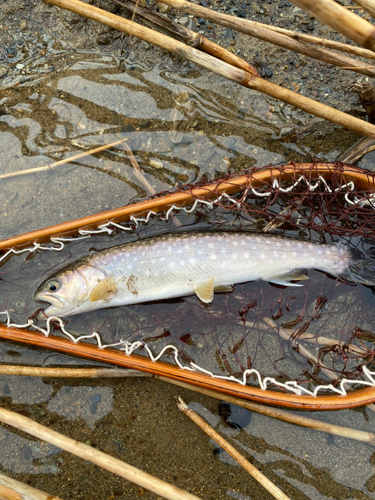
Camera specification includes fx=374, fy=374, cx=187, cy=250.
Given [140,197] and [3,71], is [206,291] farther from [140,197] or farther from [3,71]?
[3,71]

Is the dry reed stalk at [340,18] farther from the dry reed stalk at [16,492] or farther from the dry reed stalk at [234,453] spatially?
the dry reed stalk at [16,492]

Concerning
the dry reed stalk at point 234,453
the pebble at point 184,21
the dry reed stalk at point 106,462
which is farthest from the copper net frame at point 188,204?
the pebble at point 184,21

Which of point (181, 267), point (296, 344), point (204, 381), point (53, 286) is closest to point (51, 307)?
point (53, 286)

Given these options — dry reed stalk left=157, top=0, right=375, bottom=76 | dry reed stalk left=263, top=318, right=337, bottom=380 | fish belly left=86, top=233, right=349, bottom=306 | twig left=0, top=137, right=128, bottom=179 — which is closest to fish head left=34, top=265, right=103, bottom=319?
fish belly left=86, top=233, right=349, bottom=306

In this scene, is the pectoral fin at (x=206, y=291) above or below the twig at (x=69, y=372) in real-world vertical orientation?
above

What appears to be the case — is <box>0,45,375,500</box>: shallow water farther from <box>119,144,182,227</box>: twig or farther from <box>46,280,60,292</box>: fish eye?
<box>46,280,60,292</box>: fish eye

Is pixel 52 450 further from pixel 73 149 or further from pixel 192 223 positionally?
pixel 73 149

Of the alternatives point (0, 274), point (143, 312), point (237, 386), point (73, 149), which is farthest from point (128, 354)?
point (73, 149)
